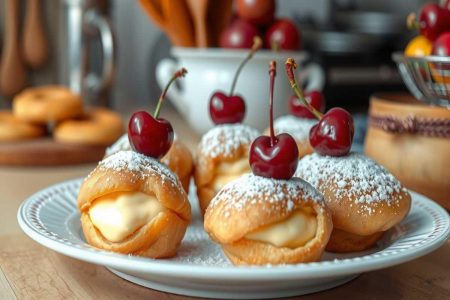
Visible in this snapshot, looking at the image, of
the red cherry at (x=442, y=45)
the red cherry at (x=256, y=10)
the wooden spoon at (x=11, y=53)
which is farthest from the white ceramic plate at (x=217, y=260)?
the wooden spoon at (x=11, y=53)

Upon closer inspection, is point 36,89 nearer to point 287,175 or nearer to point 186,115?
point 186,115

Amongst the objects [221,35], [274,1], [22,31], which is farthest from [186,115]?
[22,31]

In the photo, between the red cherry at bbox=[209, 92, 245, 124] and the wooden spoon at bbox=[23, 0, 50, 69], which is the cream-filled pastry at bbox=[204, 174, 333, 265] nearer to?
the red cherry at bbox=[209, 92, 245, 124]

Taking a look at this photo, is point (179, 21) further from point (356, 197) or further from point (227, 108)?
point (356, 197)

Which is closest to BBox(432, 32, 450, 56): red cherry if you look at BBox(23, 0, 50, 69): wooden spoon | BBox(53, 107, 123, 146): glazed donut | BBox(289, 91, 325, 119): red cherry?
BBox(289, 91, 325, 119): red cherry

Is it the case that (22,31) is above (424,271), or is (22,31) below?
above

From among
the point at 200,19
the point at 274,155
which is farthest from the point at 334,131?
the point at 200,19
